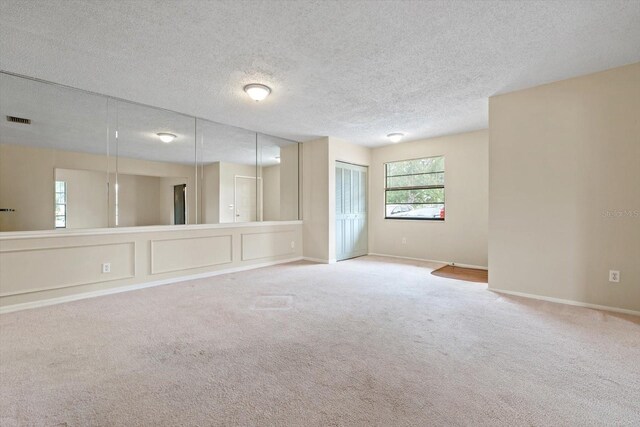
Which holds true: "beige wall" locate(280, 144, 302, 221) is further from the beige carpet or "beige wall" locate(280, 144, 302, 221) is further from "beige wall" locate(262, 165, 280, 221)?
the beige carpet

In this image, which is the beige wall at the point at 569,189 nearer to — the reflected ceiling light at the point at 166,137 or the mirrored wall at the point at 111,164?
the mirrored wall at the point at 111,164

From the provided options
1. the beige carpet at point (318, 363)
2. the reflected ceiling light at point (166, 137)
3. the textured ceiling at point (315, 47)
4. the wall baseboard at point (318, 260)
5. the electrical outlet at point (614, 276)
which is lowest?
the beige carpet at point (318, 363)

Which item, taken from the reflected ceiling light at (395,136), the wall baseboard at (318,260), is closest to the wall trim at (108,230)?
the wall baseboard at (318,260)

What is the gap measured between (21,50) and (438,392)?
441 centimetres

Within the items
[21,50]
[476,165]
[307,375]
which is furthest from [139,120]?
[476,165]

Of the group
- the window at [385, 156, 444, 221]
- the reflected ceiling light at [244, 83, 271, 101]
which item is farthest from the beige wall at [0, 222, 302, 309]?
the window at [385, 156, 444, 221]

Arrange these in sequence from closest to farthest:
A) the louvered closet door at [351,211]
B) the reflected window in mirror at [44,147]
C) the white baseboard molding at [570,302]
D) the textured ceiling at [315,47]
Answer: the textured ceiling at [315,47]
the white baseboard molding at [570,302]
the reflected window in mirror at [44,147]
the louvered closet door at [351,211]

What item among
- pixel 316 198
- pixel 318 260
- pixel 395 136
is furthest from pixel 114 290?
pixel 395 136

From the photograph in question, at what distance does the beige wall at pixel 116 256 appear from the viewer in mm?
3184

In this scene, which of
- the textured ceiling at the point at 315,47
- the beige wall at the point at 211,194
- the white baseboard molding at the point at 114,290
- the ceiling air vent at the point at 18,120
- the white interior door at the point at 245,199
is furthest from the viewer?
the white interior door at the point at 245,199

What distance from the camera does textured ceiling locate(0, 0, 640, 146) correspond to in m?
2.15

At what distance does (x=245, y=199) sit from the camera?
5.39m

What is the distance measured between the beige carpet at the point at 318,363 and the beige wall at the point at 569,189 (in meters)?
0.41

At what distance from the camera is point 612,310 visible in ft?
10.1
